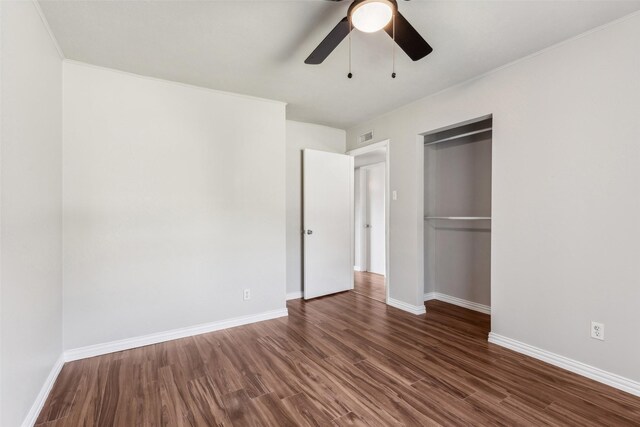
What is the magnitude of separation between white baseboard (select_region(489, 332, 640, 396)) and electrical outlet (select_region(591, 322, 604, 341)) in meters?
0.23

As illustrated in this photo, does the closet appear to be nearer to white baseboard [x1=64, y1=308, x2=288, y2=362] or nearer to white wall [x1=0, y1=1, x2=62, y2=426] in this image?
white baseboard [x1=64, y1=308, x2=288, y2=362]

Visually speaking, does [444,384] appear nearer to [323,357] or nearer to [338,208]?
[323,357]

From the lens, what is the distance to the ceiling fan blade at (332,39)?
1.74 m

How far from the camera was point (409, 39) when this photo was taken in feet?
5.96

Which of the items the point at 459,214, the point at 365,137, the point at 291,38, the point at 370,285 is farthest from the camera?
the point at 370,285

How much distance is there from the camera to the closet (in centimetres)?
373

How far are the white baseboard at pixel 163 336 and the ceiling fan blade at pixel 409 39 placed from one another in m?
2.94

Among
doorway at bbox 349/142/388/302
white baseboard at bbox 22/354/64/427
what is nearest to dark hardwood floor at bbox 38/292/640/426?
white baseboard at bbox 22/354/64/427

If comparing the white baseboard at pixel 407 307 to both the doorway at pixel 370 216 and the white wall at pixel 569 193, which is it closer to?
the white wall at pixel 569 193

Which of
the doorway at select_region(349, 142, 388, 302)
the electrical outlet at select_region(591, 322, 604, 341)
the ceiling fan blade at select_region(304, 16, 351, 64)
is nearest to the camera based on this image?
the ceiling fan blade at select_region(304, 16, 351, 64)

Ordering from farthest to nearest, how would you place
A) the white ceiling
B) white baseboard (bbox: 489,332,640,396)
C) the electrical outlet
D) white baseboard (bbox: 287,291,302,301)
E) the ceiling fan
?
1. white baseboard (bbox: 287,291,302,301)
2. the electrical outlet
3. white baseboard (bbox: 489,332,640,396)
4. the white ceiling
5. the ceiling fan

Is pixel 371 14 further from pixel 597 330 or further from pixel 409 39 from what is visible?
pixel 597 330

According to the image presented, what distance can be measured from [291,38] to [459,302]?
3.68 meters

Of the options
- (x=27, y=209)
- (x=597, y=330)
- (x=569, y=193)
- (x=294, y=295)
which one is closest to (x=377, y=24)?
(x=569, y=193)
